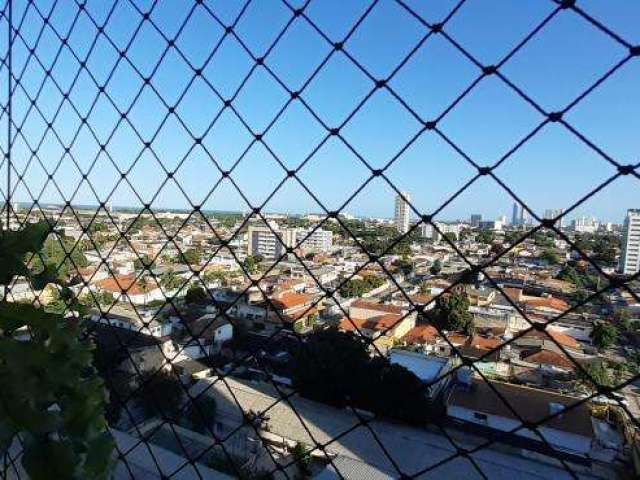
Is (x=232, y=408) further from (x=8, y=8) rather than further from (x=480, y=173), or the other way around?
(x=480, y=173)

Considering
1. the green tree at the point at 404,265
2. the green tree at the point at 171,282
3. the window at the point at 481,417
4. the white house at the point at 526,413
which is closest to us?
the white house at the point at 526,413

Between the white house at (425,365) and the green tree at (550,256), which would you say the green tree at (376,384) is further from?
the green tree at (550,256)

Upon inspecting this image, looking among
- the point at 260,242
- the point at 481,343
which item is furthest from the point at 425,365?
the point at 260,242

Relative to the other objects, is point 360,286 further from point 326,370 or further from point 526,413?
point 326,370

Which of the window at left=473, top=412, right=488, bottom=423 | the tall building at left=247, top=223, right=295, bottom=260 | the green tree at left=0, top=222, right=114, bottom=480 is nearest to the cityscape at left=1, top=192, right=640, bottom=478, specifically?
the window at left=473, top=412, right=488, bottom=423

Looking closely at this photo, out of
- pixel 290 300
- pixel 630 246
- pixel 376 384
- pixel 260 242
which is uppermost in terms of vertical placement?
pixel 376 384

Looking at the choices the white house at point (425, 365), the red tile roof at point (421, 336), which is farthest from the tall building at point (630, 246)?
the white house at point (425, 365)

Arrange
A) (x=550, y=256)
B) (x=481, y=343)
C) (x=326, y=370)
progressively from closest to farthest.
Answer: (x=326, y=370)
(x=481, y=343)
(x=550, y=256)
